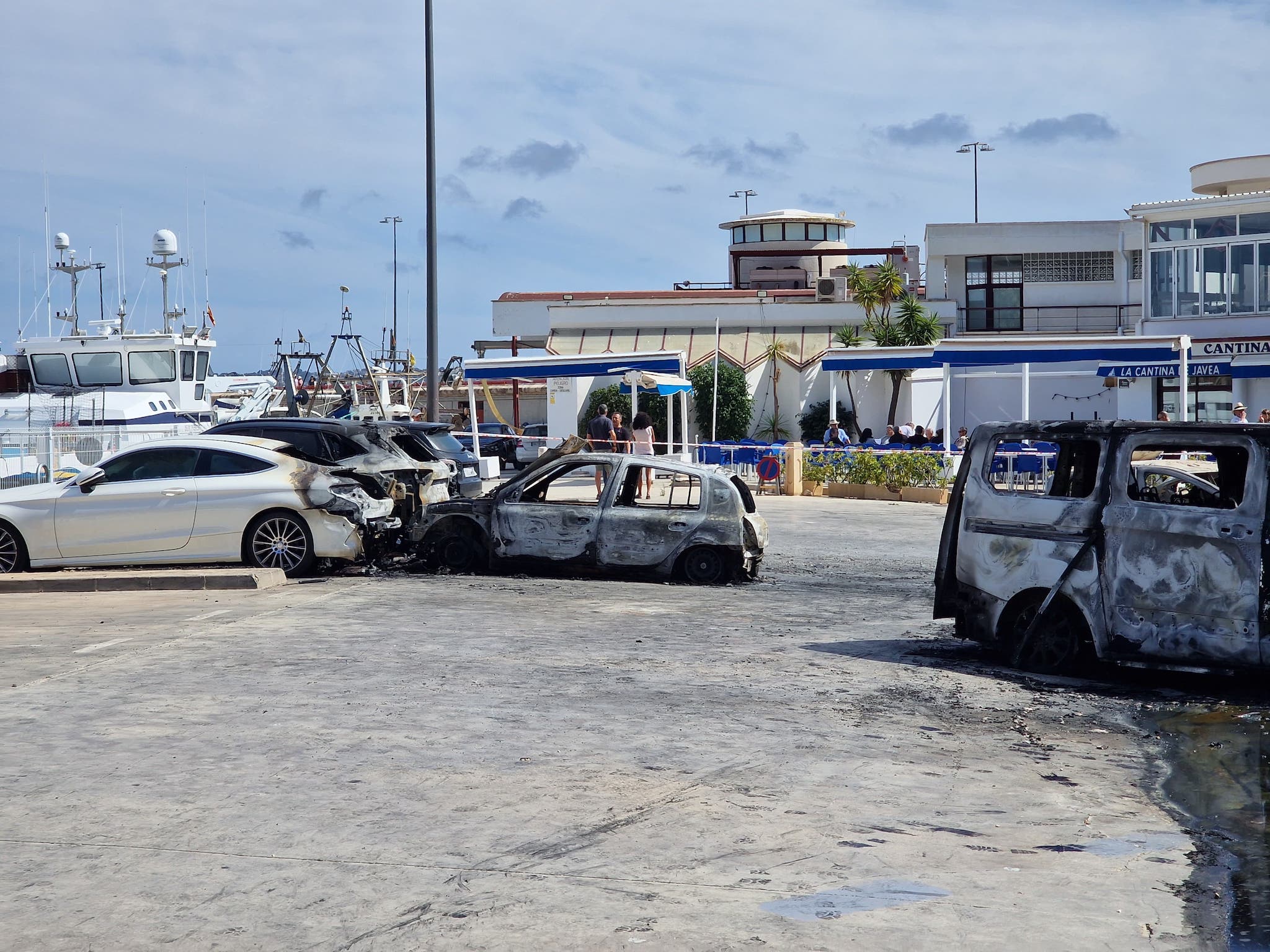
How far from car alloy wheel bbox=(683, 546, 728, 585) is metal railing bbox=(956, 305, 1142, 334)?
134 feet

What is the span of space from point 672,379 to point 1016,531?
19.4 meters

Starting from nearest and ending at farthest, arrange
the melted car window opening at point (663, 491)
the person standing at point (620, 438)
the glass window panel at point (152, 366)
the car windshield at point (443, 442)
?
the melted car window opening at point (663, 491) < the car windshield at point (443, 442) < the person standing at point (620, 438) < the glass window panel at point (152, 366)

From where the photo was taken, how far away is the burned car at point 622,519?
46.2 ft

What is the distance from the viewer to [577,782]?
6.60 metres

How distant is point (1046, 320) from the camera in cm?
5375

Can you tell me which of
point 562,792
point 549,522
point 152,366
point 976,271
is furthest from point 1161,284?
point 562,792

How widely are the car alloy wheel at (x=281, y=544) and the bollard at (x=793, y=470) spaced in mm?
15239

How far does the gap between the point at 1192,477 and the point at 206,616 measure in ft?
25.5

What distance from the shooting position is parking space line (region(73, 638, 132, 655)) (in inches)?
396

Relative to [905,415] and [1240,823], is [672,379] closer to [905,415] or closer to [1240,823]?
[905,415]

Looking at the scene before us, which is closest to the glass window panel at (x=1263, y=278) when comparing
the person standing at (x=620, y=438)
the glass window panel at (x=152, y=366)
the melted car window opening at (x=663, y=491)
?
the person standing at (x=620, y=438)

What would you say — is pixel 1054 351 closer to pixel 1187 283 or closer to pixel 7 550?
pixel 1187 283

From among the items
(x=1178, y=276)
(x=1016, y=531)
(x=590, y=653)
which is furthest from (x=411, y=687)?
(x=1178, y=276)

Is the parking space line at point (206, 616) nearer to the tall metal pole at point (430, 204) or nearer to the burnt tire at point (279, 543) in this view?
the burnt tire at point (279, 543)
